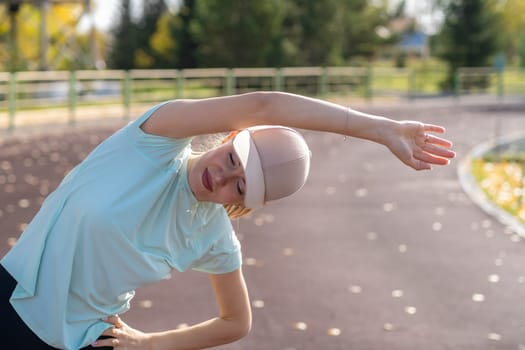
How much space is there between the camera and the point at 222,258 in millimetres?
2836

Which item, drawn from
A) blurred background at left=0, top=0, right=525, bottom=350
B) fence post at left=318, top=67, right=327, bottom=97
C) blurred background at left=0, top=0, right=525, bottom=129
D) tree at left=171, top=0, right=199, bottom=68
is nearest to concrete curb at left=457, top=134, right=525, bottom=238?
blurred background at left=0, top=0, right=525, bottom=350


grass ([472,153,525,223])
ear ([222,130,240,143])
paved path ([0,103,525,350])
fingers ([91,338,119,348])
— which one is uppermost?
ear ([222,130,240,143])

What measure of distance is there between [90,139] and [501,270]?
12314 mm

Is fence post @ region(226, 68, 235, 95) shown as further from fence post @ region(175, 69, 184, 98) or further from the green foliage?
A: the green foliage

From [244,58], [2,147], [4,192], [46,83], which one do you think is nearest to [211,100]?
[4,192]

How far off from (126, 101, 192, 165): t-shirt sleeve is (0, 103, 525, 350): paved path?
300 cm

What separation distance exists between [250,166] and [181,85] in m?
23.0

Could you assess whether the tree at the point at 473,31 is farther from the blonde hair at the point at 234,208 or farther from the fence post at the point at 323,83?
the blonde hair at the point at 234,208

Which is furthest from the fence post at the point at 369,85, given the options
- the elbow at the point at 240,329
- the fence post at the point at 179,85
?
the elbow at the point at 240,329

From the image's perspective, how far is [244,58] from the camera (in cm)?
3953

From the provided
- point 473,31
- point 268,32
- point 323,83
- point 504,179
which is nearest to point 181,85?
point 323,83

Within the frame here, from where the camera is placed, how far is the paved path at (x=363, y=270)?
229 inches

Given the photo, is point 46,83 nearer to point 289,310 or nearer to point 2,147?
point 2,147

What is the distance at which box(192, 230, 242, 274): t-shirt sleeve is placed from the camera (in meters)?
2.79
